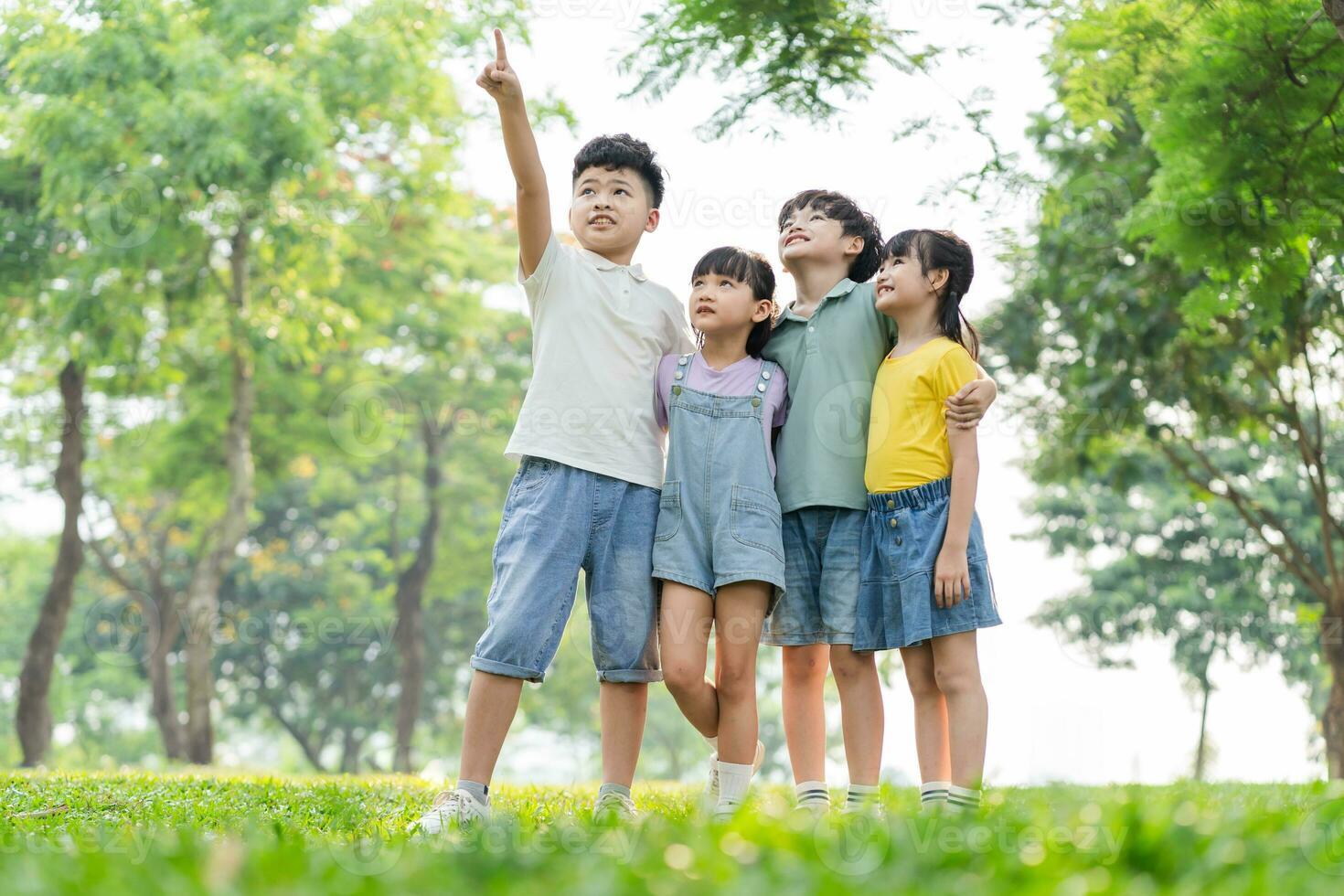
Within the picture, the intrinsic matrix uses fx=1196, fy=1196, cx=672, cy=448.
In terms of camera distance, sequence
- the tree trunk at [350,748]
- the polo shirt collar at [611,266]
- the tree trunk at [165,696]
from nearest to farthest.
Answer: the polo shirt collar at [611,266], the tree trunk at [165,696], the tree trunk at [350,748]

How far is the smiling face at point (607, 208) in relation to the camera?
4.15 metres

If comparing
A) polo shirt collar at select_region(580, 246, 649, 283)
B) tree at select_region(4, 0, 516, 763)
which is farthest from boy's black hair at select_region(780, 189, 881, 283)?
tree at select_region(4, 0, 516, 763)

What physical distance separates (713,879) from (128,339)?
1330cm

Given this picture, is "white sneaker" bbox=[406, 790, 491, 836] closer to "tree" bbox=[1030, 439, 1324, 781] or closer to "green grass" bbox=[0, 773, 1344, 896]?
"green grass" bbox=[0, 773, 1344, 896]

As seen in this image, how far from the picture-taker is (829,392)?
398cm

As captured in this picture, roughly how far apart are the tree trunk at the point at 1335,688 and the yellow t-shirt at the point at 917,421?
8877 millimetres

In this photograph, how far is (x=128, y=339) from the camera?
13.4m

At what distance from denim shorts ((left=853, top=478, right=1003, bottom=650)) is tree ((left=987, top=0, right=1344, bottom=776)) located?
2296 millimetres

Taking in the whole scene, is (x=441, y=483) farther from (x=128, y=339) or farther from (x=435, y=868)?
(x=435, y=868)

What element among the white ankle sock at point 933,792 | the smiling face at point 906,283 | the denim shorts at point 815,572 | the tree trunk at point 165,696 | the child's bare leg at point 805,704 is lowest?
the tree trunk at point 165,696

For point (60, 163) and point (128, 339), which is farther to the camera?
point (128, 339)

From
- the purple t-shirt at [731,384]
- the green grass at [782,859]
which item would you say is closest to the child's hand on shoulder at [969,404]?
the purple t-shirt at [731,384]

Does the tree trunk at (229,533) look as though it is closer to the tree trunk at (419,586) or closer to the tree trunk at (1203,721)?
the tree trunk at (419,586)

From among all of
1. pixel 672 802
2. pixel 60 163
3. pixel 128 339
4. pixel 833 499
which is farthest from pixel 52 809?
pixel 128 339
